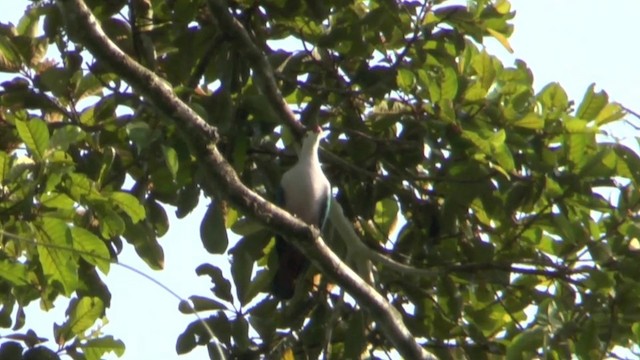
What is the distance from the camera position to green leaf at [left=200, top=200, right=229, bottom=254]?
5.99 m

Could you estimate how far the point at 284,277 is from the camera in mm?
6387

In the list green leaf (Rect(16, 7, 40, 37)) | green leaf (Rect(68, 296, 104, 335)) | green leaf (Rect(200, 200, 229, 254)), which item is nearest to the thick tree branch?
green leaf (Rect(200, 200, 229, 254))

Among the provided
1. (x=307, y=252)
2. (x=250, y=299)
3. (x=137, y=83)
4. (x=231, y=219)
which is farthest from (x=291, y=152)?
(x=137, y=83)

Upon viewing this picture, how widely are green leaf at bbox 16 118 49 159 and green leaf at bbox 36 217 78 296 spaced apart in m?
0.29

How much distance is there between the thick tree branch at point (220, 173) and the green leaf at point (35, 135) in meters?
0.37

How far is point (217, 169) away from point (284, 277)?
5.39 ft

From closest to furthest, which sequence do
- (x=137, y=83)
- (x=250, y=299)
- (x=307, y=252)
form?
1. (x=137, y=83)
2. (x=307, y=252)
3. (x=250, y=299)

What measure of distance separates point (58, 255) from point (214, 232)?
3.28 feet

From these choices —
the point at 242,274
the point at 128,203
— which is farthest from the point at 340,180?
the point at 128,203

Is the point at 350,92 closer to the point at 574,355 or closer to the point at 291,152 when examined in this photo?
the point at 291,152

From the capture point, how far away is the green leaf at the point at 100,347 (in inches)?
218

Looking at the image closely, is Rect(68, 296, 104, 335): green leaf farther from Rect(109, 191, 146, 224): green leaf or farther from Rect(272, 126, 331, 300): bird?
Rect(272, 126, 331, 300): bird

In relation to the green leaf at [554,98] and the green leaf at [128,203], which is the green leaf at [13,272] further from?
the green leaf at [554,98]

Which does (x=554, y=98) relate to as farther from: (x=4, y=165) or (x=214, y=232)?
(x=4, y=165)
